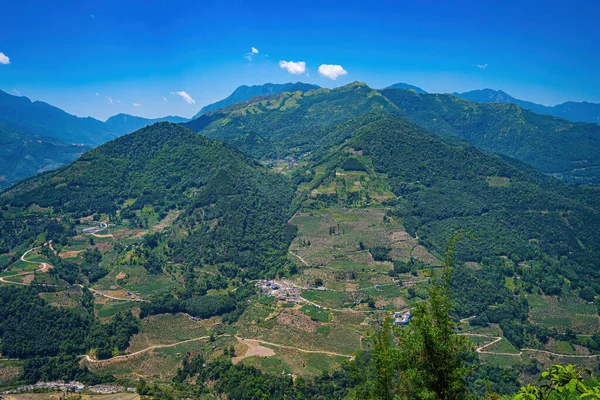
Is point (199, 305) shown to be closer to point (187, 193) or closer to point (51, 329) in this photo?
point (51, 329)

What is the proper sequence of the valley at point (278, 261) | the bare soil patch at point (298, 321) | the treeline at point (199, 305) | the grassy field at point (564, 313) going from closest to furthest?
the valley at point (278, 261) < the bare soil patch at point (298, 321) < the grassy field at point (564, 313) < the treeline at point (199, 305)

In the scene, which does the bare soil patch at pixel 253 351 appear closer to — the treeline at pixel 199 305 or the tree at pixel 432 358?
the treeline at pixel 199 305

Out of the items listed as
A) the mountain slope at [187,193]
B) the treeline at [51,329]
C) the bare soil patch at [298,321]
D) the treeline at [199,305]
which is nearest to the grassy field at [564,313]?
the bare soil patch at [298,321]

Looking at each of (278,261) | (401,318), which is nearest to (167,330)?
(278,261)

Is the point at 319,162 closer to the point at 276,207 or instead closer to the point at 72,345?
the point at 276,207

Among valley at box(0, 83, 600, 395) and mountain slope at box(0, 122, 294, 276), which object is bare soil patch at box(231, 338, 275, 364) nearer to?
valley at box(0, 83, 600, 395)

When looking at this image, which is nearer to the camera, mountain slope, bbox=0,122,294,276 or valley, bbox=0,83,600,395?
valley, bbox=0,83,600,395

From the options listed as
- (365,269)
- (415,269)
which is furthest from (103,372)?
(415,269)

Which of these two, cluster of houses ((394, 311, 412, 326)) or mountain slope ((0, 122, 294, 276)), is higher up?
mountain slope ((0, 122, 294, 276))

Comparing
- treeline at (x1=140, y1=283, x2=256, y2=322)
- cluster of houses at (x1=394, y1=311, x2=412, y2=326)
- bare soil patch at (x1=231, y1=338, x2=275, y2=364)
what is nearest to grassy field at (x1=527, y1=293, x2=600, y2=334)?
cluster of houses at (x1=394, y1=311, x2=412, y2=326)

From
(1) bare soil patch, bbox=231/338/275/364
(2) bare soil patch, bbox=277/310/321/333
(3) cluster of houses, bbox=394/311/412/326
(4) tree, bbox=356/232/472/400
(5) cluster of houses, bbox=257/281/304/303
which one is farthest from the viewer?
(5) cluster of houses, bbox=257/281/304/303

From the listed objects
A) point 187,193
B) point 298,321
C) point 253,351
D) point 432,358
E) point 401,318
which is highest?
point 432,358
